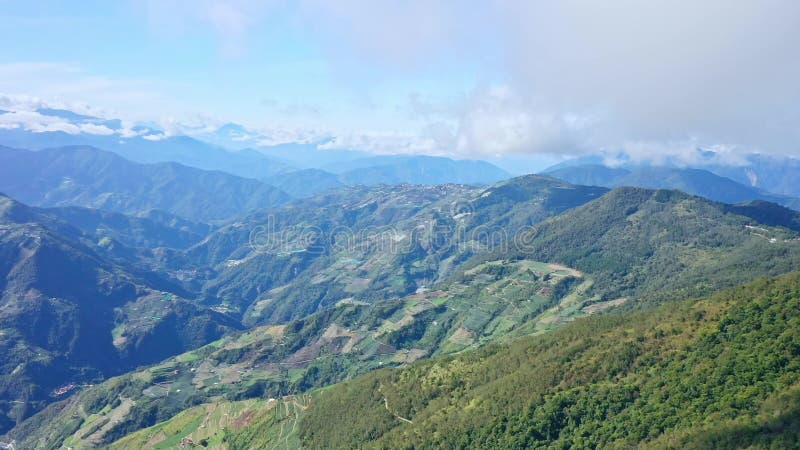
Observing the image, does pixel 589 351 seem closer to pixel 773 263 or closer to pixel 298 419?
pixel 298 419

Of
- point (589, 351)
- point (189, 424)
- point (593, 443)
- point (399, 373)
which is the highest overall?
point (589, 351)

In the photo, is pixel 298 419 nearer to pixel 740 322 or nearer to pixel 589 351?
pixel 589 351

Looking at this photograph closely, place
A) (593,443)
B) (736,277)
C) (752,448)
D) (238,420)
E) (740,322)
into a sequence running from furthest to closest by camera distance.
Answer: (736,277) → (238,420) → (740,322) → (593,443) → (752,448)

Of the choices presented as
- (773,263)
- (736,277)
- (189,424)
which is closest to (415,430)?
(189,424)

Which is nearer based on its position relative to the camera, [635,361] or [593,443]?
[593,443]

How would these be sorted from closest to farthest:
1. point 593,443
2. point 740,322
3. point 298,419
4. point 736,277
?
point 593,443 → point 740,322 → point 298,419 → point 736,277

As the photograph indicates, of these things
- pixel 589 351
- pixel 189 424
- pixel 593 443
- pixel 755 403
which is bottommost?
pixel 189 424

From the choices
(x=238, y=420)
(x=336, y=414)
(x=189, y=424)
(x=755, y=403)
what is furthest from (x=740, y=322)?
(x=189, y=424)

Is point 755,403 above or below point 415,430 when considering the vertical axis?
above

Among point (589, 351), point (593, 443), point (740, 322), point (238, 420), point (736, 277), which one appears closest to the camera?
point (593, 443)
